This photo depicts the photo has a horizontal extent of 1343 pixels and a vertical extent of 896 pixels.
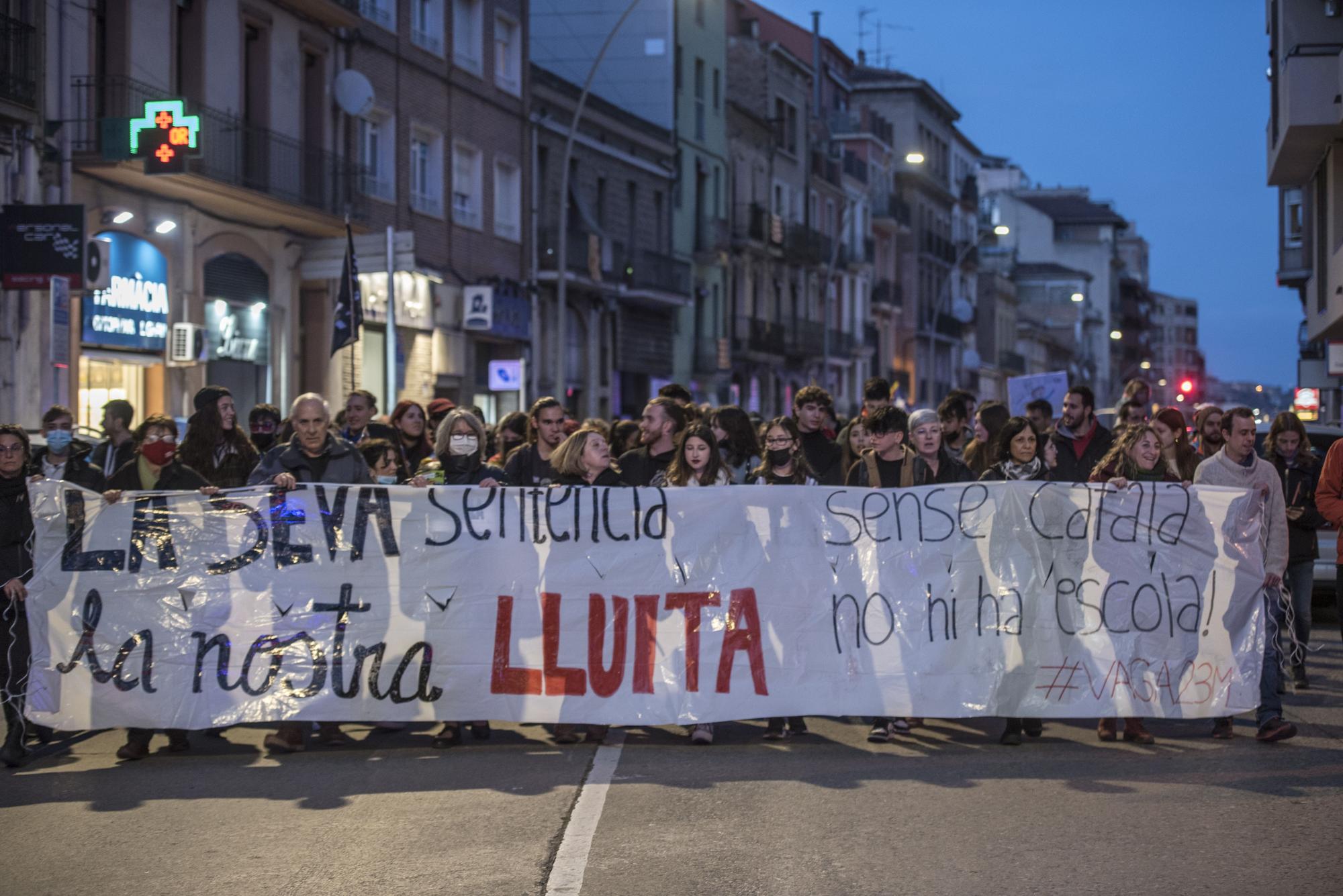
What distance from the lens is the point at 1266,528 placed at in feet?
32.7

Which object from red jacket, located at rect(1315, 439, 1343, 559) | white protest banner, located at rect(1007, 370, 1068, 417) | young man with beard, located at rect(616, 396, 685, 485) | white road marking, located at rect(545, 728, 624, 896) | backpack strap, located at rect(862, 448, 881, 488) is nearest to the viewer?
white road marking, located at rect(545, 728, 624, 896)

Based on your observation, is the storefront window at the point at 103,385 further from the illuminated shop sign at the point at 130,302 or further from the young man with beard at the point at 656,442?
the young man with beard at the point at 656,442

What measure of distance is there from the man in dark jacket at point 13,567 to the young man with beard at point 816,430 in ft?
16.3

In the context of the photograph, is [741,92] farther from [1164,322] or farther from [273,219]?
[1164,322]

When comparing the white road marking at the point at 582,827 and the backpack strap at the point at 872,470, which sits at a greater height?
the backpack strap at the point at 872,470

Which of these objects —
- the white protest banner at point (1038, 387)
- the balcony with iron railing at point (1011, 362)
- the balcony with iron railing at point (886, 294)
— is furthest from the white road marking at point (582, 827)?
the balcony with iron railing at point (1011, 362)

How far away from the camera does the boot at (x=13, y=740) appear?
350 inches

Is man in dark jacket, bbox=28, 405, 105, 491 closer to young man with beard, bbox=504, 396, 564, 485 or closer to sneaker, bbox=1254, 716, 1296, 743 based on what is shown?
young man with beard, bbox=504, 396, 564, 485

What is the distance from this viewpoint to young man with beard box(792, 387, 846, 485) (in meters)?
11.9

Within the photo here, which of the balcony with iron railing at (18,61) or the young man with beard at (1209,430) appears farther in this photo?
the balcony with iron railing at (18,61)

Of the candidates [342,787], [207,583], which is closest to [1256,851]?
[342,787]

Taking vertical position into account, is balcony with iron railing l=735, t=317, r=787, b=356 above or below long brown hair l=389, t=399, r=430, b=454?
above

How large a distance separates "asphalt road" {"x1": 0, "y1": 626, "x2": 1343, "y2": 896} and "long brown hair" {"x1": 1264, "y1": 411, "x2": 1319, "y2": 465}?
8.79 ft

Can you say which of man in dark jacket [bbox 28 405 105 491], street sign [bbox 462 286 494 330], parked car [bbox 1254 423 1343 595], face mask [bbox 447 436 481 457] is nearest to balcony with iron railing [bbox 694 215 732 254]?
street sign [bbox 462 286 494 330]
